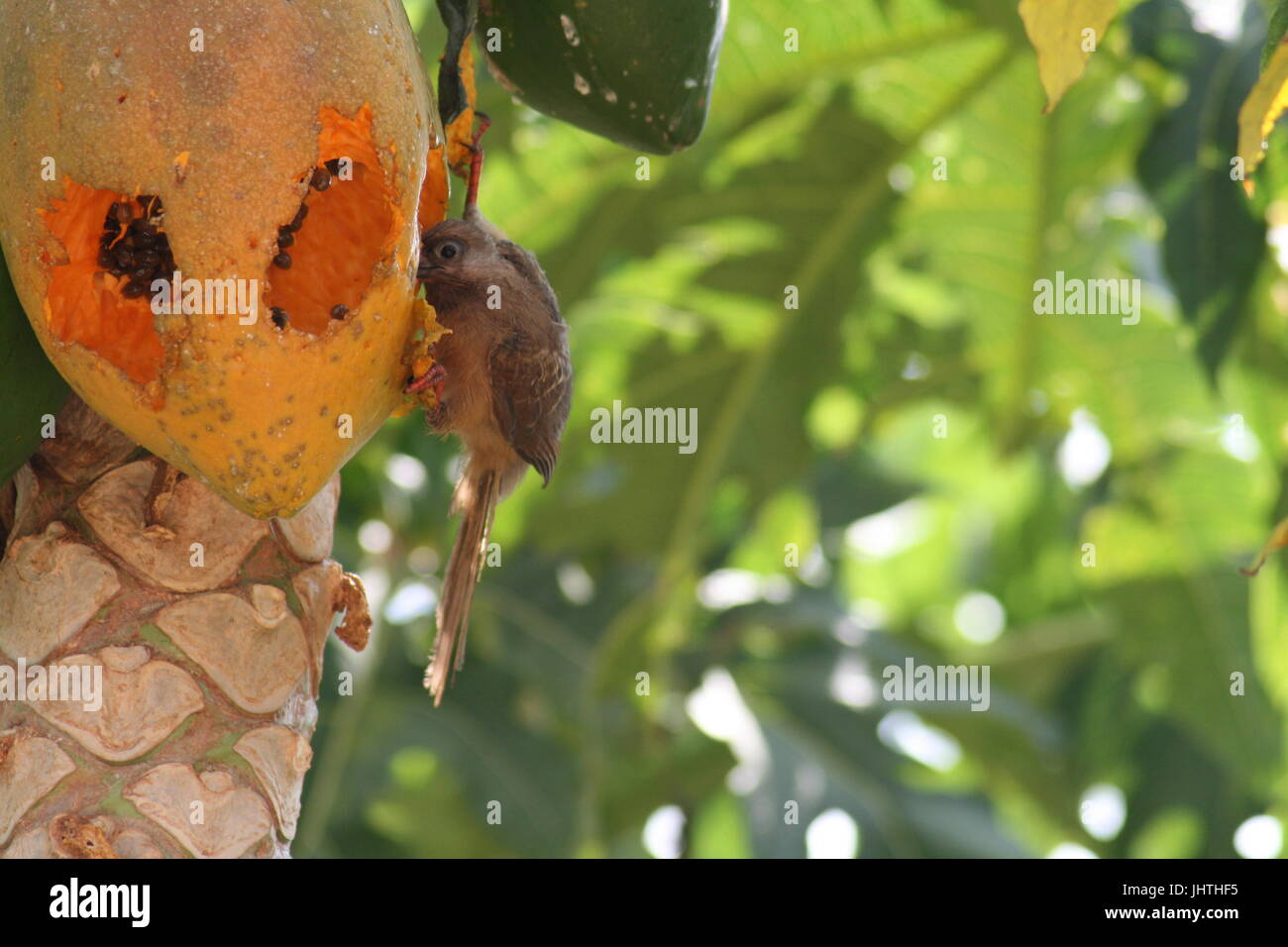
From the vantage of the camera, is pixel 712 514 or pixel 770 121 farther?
pixel 712 514

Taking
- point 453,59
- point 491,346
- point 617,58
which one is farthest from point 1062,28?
point 491,346

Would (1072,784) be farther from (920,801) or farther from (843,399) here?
(843,399)

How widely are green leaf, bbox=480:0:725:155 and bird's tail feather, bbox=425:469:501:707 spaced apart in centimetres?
59

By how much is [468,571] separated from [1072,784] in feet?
12.0

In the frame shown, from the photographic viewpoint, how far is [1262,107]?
5.37 ft

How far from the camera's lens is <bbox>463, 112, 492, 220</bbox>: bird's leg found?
75.0 inches

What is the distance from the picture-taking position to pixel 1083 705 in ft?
18.2

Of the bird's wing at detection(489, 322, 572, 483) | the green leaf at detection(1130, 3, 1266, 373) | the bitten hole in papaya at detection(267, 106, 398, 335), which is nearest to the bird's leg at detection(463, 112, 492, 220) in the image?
the bird's wing at detection(489, 322, 572, 483)

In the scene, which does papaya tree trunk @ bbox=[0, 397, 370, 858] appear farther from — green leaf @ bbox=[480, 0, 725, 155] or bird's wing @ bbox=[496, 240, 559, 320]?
green leaf @ bbox=[480, 0, 725, 155]

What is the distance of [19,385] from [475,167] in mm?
647

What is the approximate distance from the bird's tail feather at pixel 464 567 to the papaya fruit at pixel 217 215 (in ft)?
2.03
